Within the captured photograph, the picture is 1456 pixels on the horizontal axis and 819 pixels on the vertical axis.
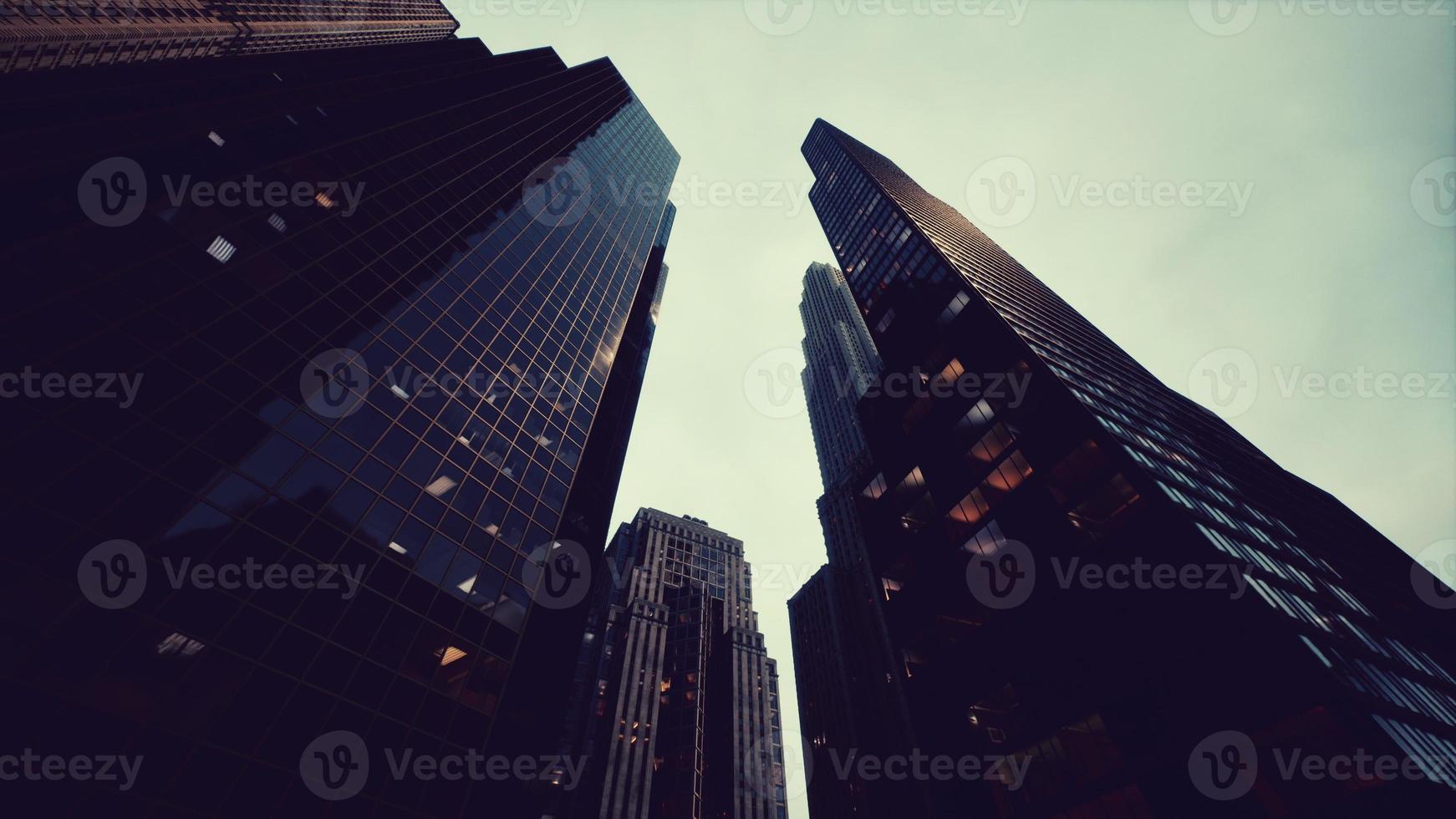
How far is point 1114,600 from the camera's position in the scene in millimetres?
27844

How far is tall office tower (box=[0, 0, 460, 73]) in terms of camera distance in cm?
3884

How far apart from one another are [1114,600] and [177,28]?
93.5m

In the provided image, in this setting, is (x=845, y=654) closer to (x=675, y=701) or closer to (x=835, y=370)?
(x=675, y=701)

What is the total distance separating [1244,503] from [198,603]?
53.0m

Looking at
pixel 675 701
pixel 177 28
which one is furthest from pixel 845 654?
pixel 177 28

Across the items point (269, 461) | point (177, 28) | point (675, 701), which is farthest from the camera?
point (675, 701)

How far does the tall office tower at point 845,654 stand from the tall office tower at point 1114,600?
8.88 meters

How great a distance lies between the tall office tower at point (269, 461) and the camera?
1559 centimetres

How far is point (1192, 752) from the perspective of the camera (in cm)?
2278

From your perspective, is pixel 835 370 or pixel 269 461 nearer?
pixel 269 461

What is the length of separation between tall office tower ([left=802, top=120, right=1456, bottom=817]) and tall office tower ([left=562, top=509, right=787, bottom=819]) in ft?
162

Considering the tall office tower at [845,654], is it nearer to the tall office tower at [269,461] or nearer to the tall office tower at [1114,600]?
the tall office tower at [1114,600]

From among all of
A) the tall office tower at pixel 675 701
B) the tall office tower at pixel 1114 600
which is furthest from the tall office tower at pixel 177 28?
the tall office tower at pixel 675 701

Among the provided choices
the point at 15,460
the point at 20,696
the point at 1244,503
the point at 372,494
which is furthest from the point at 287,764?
the point at 1244,503
